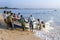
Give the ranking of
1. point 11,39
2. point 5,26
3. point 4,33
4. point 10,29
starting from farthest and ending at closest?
1. point 5,26
2. point 10,29
3. point 4,33
4. point 11,39

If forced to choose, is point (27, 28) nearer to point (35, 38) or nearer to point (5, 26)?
point (5, 26)

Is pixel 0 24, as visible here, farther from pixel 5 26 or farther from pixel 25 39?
pixel 25 39

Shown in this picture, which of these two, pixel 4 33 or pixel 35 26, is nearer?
pixel 4 33

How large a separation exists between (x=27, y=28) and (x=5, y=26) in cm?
218

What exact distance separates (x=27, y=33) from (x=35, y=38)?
7.05 ft

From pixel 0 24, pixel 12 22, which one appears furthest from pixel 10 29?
pixel 0 24

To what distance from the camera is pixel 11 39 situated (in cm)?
1691

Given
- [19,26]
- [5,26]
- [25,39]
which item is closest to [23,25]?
[19,26]

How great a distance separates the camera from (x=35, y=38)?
17.6 m

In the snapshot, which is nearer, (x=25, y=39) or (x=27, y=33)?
(x=25, y=39)

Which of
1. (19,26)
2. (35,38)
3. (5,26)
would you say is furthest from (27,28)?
(35,38)

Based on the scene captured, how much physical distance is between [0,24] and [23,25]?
140 inches

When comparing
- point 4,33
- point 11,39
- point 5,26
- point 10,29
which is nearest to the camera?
point 11,39

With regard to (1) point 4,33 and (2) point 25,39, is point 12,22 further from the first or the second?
(2) point 25,39
